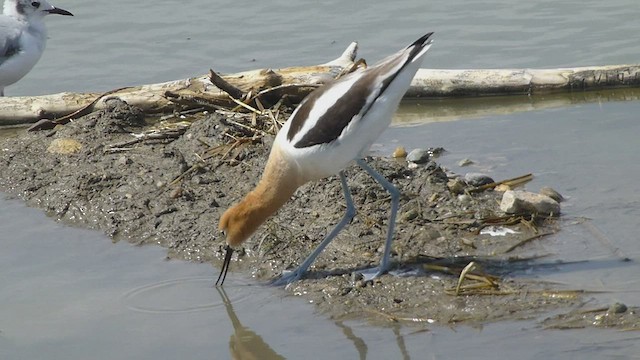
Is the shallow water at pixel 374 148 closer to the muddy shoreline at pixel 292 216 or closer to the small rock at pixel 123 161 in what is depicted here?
the muddy shoreline at pixel 292 216

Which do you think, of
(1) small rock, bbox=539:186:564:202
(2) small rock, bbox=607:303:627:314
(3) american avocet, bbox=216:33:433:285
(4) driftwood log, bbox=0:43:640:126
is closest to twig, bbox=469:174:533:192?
(1) small rock, bbox=539:186:564:202

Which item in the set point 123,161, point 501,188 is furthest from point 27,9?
point 501,188

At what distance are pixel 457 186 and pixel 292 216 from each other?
1214 mm

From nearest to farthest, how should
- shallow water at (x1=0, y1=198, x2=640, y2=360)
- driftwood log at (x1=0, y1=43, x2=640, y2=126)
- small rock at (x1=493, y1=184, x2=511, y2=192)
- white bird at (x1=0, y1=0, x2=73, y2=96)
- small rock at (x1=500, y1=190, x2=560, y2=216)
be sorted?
shallow water at (x1=0, y1=198, x2=640, y2=360) < small rock at (x1=500, y1=190, x2=560, y2=216) < small rock at (x1=493, y1=184, x2=511, y2=192) < driftwood log at (x1=0, y1=43, x2=640, y2=126) < white bird at (x1=0, y1=0, x2=73, y2=96)

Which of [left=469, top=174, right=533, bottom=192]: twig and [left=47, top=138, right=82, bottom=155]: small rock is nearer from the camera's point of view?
[left=469, top=174, right=533, bottom=192]: twig

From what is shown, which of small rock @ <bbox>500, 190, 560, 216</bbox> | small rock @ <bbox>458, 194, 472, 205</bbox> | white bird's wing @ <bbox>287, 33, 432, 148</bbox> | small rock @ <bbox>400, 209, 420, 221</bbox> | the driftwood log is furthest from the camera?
the driftwood log

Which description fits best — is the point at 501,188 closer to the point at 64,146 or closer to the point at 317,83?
the point at 317,83

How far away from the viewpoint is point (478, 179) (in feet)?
26.5

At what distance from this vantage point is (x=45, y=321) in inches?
264

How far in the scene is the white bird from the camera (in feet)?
38.5

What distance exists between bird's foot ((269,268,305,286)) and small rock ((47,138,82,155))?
10.7 feet

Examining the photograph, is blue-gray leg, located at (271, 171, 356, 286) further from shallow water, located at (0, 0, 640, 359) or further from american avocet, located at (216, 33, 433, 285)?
shallow water, located at (0, 0, 640, 359)

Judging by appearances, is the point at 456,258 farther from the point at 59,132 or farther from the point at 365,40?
the point at 365,40

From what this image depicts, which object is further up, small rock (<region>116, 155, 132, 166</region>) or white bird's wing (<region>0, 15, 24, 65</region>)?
white bird's wing (<region>0, 15, 24, 65</region>)
